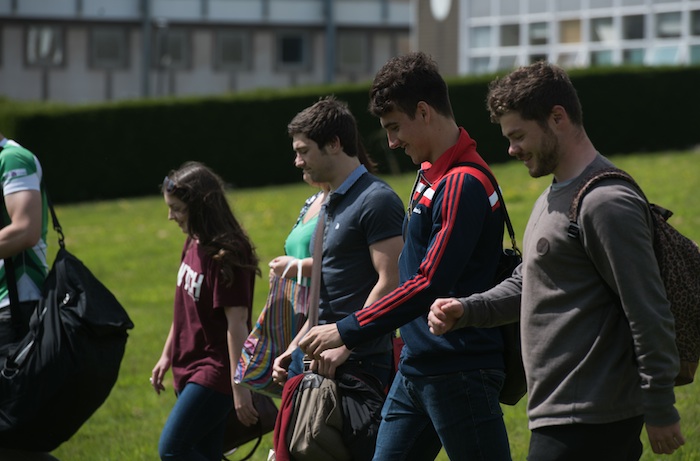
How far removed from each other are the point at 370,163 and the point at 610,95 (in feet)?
64.2

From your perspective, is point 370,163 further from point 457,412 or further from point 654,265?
point 654,265

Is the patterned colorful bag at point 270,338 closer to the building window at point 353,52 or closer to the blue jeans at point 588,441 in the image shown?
the blue jeans at point 588,441

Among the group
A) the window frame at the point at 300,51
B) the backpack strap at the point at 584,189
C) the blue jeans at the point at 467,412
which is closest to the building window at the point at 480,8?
the window frame at the point at 300,51

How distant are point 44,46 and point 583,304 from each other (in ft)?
151

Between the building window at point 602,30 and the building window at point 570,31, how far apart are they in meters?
0.51

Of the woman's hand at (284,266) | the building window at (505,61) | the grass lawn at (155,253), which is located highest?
the building window at (505,61)

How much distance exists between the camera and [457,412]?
378 cm

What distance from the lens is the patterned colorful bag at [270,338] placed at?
481 centimetres

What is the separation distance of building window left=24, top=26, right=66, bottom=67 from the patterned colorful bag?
1732 inches

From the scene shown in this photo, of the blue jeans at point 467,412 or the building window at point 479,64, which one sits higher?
the building window at point 479,64

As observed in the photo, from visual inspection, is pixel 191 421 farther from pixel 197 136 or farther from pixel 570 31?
pixel 570 31

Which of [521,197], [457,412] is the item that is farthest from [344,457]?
[521,197]

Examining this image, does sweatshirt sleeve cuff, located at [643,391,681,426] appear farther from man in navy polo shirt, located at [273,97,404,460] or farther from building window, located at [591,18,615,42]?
building window, located at [591,18,615,42]

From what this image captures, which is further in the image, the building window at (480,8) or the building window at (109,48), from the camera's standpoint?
the building window at (109,48)
